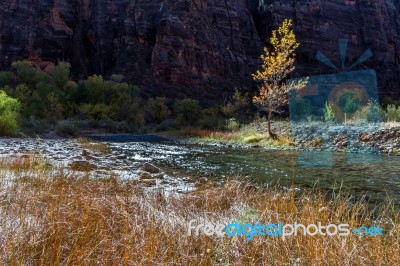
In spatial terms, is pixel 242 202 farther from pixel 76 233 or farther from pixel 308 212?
pixel 76 233

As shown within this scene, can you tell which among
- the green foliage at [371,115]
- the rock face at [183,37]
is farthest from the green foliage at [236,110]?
the green foliage at [371,115]

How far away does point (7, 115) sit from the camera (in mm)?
14227

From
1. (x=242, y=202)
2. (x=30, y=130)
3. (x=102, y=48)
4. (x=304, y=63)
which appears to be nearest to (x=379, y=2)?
(x=304, y=63)

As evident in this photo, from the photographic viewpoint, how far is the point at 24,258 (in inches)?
68.4

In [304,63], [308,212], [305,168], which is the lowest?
[305,168]

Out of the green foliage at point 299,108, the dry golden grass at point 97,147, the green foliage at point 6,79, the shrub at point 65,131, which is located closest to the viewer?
the dry golden grass at point 97,147

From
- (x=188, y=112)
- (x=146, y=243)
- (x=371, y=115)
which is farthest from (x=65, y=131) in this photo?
(x=146, y=243)

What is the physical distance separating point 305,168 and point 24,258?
260 inches

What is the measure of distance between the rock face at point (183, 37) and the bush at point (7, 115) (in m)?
29.3

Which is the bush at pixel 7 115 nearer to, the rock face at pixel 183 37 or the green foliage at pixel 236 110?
the green foliage at pixel 236 110

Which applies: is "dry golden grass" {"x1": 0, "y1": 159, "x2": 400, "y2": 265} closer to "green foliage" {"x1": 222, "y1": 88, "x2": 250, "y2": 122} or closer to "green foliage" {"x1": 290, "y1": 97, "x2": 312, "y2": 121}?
"green foliage" {"x1": 222, "y1": 88, "x2": 250, "y2": 122}

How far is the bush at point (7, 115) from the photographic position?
1382 cm

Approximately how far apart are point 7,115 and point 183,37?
35550mm

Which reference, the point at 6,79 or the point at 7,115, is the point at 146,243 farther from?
the point at 6,79
